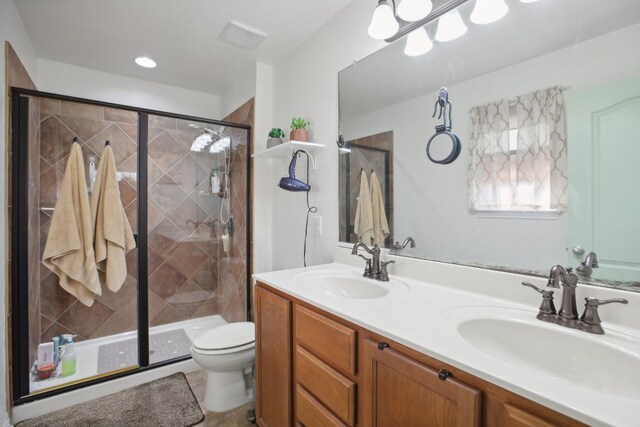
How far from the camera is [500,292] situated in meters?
1.11

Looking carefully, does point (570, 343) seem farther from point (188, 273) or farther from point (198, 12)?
point (188, 273)

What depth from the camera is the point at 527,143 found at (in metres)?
1.10

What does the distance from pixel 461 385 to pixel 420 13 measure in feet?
4.71

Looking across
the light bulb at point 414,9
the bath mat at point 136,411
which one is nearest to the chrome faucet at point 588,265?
the light bulb at point 414,9

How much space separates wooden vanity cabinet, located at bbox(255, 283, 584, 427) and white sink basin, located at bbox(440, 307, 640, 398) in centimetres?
18

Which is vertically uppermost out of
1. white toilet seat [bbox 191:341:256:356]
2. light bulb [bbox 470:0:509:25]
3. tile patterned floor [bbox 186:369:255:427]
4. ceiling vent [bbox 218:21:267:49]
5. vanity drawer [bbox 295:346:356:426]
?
ceiling vent [bbox 218:21:267:49]

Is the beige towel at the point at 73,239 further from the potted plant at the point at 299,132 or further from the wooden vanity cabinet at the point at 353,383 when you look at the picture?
the potted plant at the point at 299,132

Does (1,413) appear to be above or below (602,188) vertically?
below

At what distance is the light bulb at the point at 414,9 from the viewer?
1.32m

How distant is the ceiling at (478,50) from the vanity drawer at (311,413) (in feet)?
4.67

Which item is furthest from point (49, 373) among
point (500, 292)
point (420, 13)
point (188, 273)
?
point (420, 13)

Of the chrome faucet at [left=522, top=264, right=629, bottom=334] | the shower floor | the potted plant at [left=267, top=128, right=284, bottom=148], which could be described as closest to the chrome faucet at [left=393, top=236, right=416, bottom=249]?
the chrome faucet at [left=522, top=264, right=629, bottom=334]

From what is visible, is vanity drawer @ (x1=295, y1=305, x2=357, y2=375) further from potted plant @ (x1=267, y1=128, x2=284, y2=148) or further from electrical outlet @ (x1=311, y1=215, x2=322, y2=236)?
potted plant @ (x1=267, y1=128, x2=284, y2=148)

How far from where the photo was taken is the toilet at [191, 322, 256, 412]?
5.71ft
